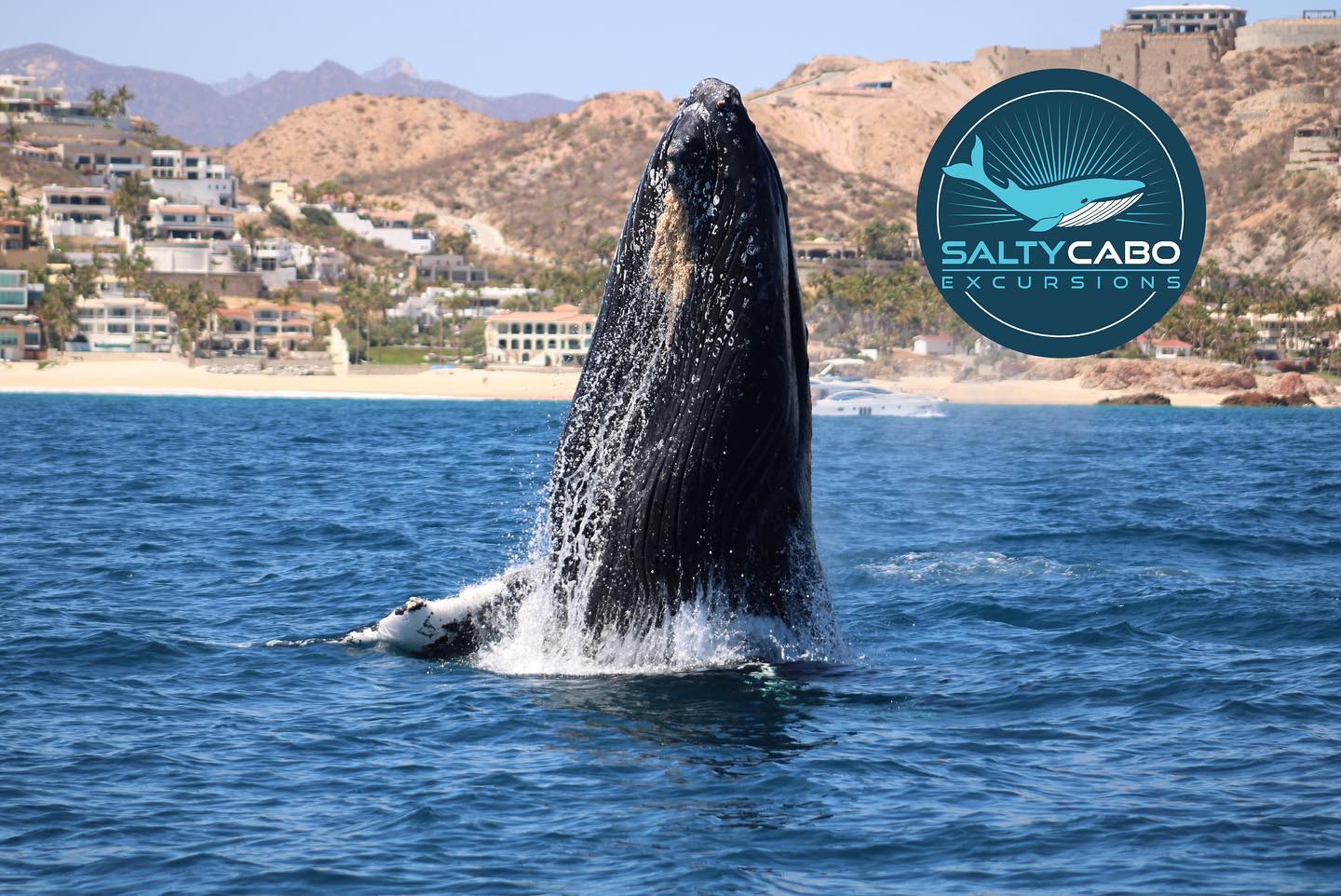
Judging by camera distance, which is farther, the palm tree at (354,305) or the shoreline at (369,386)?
the palm tree at (354,305)

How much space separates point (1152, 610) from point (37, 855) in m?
11.1

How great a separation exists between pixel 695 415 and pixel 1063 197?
68.8 m

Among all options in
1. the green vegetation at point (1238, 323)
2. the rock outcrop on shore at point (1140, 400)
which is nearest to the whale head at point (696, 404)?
the rock outcrop on shore at point (1140, 400)

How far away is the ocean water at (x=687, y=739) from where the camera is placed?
7266 mm

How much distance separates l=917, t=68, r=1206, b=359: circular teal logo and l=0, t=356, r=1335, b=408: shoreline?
41.8 m

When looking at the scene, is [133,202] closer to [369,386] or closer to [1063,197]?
[369,386]

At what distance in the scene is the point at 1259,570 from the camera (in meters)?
18.7

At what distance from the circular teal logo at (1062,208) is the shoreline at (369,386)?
41836mm

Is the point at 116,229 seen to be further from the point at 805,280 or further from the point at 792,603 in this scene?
the point at 792,603

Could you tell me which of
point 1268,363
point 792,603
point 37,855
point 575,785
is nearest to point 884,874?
point 575,785

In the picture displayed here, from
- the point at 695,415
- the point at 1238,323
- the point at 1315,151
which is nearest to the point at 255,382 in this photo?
the point at 1238,323

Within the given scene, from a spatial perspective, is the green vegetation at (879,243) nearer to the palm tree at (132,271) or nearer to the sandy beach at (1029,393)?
the sandy beach at (1029,393)

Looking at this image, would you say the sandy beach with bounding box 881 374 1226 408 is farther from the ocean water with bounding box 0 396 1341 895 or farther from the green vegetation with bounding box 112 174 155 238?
the ocean water with bounding box 0 396 1341 895

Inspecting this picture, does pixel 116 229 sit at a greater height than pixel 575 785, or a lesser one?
greater
